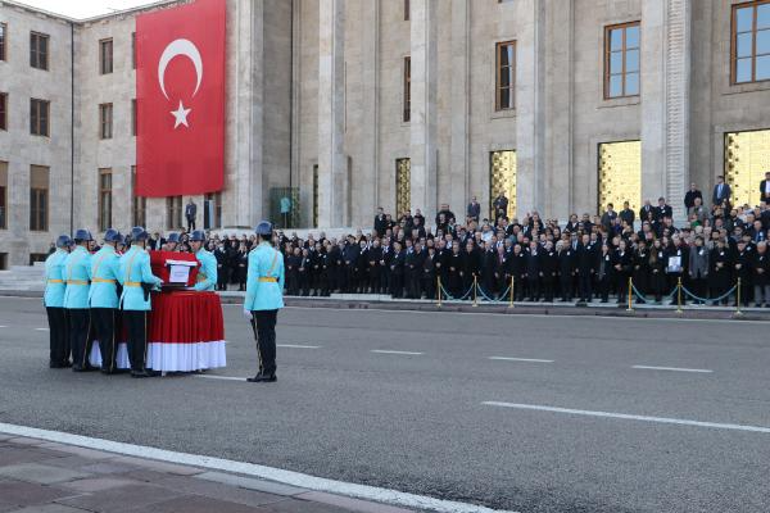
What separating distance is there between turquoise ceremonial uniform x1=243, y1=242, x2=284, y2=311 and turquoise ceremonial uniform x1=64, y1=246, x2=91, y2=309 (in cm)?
288

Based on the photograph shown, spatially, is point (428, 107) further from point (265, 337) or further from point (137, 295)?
point (265, 337)

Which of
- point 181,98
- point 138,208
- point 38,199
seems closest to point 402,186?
point 181,98

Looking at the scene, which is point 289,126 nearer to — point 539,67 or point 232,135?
point 232,135

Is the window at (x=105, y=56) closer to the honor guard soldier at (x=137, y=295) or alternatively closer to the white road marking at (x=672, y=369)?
the honor guard soldier at (x=137, y=295)

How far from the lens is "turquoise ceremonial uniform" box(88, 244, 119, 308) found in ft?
39.4

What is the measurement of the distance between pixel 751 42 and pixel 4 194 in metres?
38.4

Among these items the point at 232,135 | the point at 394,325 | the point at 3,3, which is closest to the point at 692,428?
the point at 394,325

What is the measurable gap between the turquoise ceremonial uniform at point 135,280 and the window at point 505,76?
27.4m

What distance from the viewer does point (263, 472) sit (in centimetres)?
640

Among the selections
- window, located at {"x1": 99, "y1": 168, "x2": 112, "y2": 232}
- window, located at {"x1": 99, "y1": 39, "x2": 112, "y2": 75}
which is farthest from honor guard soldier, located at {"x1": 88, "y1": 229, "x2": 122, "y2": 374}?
window, located at {"x1": 99, "y1": 39, "x2": 112, "y2": 75}

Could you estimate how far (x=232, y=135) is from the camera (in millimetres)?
43438

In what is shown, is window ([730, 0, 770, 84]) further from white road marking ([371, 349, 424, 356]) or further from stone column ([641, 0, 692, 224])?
white road marking ([371, 349, 424, 356])

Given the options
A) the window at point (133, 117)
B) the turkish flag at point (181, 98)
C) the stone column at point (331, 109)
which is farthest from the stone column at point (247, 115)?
the window at point (133, 117)

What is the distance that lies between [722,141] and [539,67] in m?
7.03
